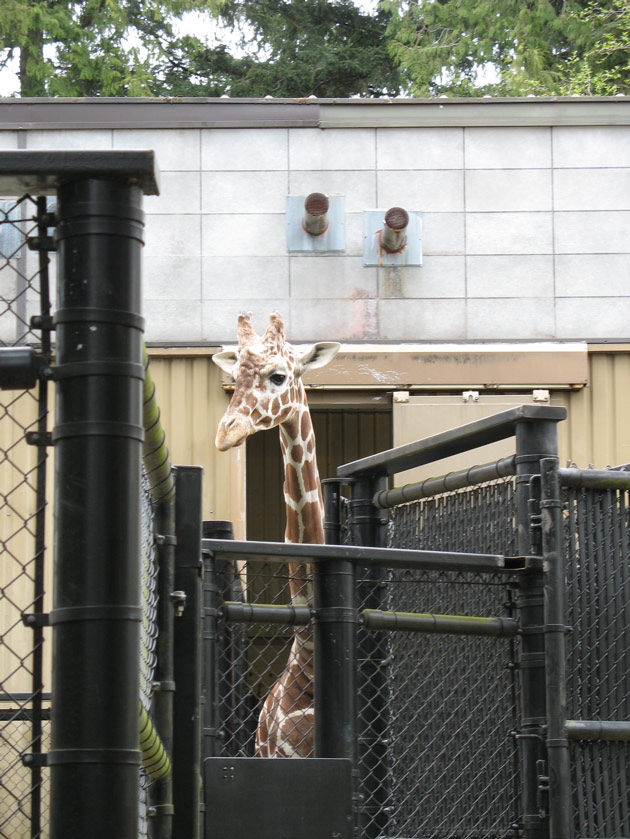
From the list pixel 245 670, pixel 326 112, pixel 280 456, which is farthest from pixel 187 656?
pixel 280 456

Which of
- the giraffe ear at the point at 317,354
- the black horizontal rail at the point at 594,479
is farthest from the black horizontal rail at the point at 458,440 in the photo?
the giraffe ear at the point at 317,354

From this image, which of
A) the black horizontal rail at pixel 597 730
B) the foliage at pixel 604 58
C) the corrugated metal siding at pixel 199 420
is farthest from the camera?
the foliage at pixel 604 58

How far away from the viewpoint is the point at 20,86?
23625mm

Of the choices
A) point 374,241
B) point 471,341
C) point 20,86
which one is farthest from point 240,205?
point 20,86

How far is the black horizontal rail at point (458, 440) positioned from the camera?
18.1 ft

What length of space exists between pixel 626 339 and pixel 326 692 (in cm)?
834

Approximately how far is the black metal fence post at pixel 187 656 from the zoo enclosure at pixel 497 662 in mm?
1002

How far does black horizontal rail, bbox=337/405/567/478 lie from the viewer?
5.52 m

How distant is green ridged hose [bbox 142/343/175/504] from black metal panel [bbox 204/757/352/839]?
40.3 inches

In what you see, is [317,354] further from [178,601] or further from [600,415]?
[178,601]

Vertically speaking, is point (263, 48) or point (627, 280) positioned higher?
point (263, 48)

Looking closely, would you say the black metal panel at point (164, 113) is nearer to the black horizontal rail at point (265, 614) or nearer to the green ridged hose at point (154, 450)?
the black horizontal rail at point (265, 614)

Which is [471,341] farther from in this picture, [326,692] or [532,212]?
[326,692]

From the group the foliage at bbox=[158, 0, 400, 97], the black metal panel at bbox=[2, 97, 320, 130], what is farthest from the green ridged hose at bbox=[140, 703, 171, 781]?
the foliage at bbox=[158, 0, 400, 97]
